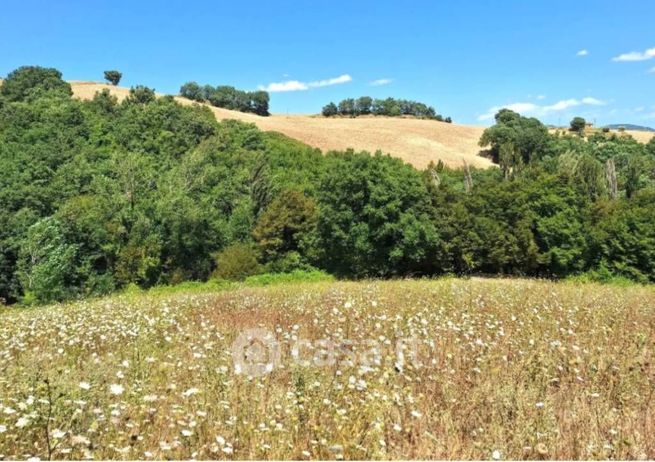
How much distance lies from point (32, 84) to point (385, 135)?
222ft

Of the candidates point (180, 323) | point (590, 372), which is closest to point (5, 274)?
point (180, 323)

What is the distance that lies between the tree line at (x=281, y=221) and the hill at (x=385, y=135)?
21644 millimetres

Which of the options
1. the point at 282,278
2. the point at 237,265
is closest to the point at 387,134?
the point at 237,265

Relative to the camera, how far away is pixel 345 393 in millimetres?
4492

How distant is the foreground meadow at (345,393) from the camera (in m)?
3.69

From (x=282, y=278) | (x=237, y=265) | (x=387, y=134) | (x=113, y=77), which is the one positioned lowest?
(x=237, y=265)

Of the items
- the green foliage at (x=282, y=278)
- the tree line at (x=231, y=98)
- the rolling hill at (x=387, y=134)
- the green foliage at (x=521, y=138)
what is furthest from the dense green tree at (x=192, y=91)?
the green foliage at (x=282, y=278)

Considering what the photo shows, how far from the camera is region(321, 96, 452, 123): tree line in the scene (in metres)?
129

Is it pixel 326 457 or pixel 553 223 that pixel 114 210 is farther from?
pixel 326 457

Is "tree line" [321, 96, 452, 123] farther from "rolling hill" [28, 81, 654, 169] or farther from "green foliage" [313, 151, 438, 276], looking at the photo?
"green foliage" [313, 151, 438, 276]

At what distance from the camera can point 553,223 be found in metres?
43.4

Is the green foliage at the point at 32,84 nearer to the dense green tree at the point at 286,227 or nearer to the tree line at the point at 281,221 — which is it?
the tree line at the point at 281,221

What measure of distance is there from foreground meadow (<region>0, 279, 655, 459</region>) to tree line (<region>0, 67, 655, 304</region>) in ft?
104

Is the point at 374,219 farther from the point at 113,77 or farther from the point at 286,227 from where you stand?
the point at 113,77
